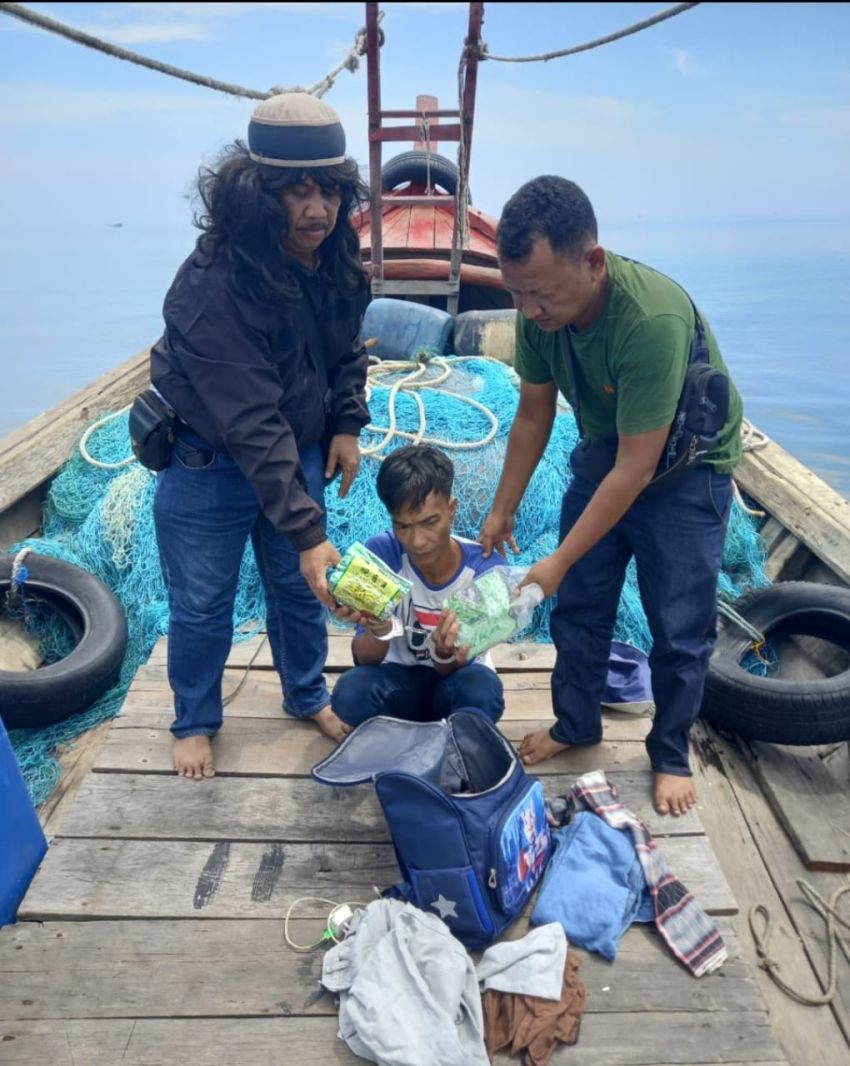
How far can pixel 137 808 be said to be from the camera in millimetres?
2404

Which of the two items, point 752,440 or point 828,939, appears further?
point 752,440

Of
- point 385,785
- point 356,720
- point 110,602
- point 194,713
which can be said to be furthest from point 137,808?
point 110,602

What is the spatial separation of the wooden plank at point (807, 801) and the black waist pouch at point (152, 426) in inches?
95.1

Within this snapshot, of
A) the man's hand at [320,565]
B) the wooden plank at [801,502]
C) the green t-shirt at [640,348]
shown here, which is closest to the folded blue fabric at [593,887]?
the man's hand at [320,565]

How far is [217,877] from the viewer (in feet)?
7.15

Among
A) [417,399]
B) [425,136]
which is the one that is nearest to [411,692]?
[417,399]

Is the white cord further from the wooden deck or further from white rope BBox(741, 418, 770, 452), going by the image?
white rope BBox(741, 418, 770, 452)

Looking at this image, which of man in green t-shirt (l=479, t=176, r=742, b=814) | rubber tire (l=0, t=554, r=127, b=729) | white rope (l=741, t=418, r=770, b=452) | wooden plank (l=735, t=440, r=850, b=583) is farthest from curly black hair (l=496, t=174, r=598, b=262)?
white rope (l=741, t=418, r=770, b=452)

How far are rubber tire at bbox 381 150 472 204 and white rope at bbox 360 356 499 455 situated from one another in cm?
429

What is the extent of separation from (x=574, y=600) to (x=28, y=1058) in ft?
5.87

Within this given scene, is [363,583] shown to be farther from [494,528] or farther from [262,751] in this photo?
[262,751]

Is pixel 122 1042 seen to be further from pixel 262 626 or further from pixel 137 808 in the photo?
pixel 262 626

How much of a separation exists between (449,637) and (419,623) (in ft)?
0.98

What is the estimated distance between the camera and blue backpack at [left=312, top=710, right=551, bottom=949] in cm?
190
